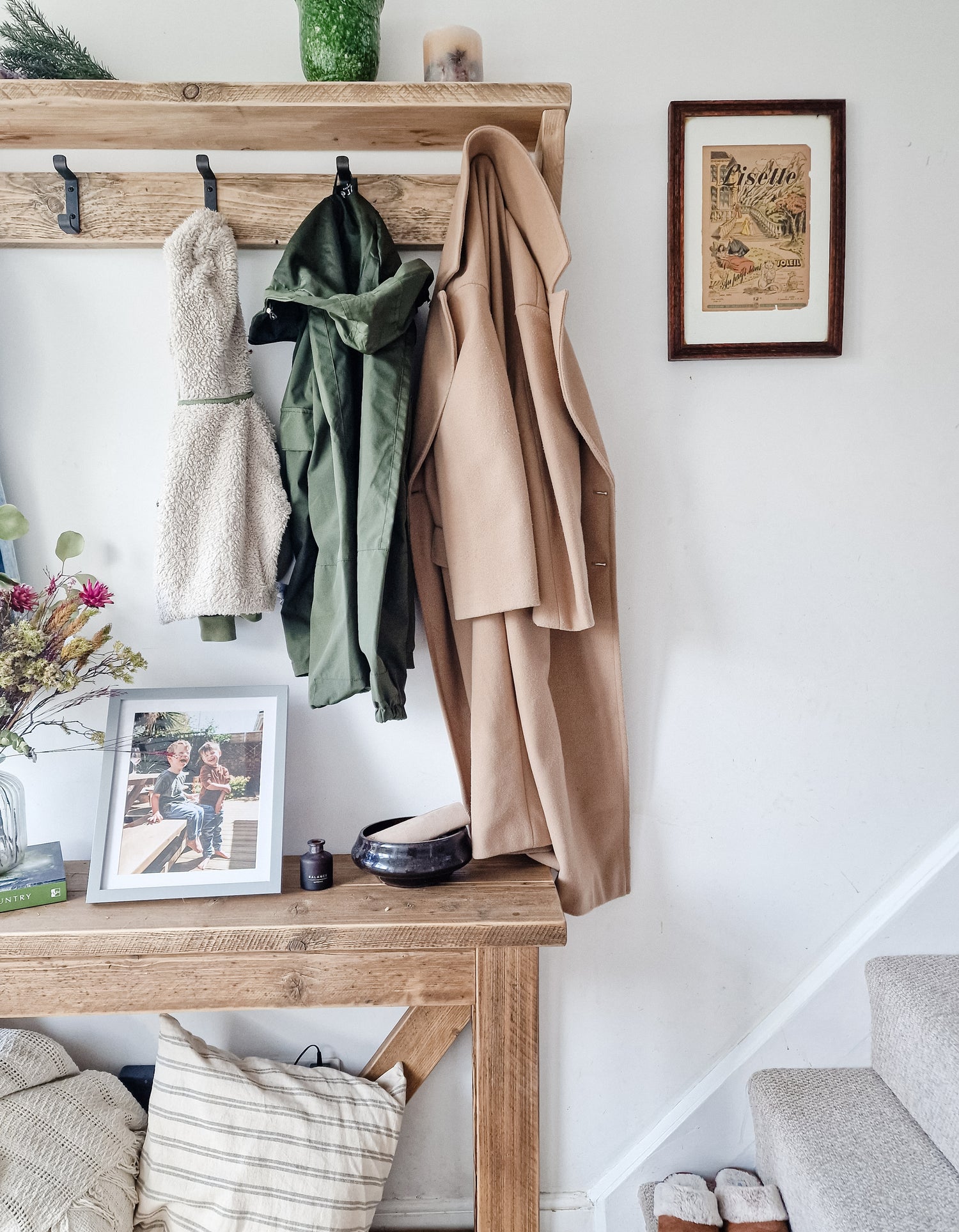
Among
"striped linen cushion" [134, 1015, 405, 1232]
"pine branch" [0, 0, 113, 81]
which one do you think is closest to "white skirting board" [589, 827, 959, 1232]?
"striped linen cushion" [134, 1015, 405, 1232]

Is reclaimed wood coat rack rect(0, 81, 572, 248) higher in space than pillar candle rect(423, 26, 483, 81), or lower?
lower

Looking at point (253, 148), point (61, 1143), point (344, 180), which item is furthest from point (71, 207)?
point (61, 1143)

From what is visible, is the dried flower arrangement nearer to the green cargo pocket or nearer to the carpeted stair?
the green cargo pocket

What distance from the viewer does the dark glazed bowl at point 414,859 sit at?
1.25 metres

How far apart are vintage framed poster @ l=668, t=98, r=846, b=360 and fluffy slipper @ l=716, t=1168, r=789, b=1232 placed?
1364 millimetres

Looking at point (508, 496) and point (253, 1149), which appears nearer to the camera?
point (508, 496)

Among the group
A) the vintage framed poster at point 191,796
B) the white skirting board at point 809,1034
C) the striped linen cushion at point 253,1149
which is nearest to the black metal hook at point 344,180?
the vintage framed poster at point 191,796

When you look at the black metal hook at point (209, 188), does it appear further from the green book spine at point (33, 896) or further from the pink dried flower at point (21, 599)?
the green book spine at point (33, 896)

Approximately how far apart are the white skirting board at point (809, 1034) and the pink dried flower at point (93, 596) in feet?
3.94

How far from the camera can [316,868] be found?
4.20 ft

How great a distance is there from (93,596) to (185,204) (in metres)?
0.64

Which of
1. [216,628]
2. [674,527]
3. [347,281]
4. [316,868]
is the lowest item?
[316,868]

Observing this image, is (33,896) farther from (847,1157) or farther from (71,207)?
(847,1157)

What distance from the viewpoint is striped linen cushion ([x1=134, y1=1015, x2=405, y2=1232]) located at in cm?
130
